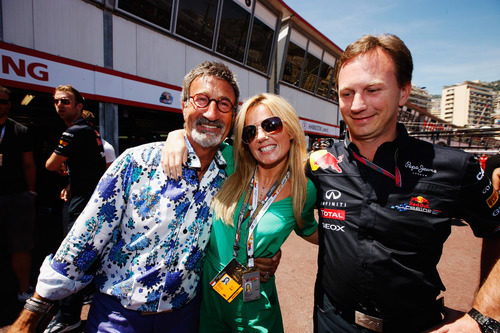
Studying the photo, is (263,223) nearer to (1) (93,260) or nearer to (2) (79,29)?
(1) (93,260)

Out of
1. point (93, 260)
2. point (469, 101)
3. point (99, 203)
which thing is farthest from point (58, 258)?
point (469, 101)

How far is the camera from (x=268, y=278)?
170 centimetres

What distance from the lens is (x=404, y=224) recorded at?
1337 millimetres

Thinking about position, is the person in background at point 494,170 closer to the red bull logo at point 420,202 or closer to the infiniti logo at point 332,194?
the red bull logo at point 420,202

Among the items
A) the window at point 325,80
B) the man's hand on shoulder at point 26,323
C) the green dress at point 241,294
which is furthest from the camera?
the window at point 325,80

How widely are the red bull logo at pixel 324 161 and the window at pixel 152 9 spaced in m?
8.46

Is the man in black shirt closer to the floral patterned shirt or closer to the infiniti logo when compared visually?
the infiniti logo

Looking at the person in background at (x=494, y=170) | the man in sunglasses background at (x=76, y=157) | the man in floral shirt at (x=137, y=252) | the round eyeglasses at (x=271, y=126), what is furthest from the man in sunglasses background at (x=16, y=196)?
the person in background at (x=494, y=170)

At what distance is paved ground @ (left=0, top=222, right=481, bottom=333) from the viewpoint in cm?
295

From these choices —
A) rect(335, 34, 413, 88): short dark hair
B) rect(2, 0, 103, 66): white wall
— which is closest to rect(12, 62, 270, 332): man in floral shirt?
rect(335, 34, 413, 88): short dark hair

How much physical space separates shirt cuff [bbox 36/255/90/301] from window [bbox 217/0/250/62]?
34.7ft

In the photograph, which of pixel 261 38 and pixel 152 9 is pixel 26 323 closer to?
pixel 152 9

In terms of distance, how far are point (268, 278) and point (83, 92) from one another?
24.1 ft

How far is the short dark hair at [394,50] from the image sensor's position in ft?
4.79
